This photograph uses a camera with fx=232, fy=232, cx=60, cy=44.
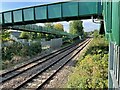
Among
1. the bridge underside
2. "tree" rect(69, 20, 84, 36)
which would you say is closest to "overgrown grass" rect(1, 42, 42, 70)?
the bridge underside

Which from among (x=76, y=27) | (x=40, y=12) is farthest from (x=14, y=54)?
(x=76, y=27)

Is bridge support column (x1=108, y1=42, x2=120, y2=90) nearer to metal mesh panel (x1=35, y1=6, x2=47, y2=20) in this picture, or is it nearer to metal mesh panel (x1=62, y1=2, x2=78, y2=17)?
metal mesh panel (x1=62, y1=2, x2=78, y2=17)

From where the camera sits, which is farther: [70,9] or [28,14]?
[28,14]

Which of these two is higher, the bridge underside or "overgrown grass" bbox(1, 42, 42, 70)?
the bridge underside

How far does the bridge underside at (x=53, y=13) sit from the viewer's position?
52.9ft

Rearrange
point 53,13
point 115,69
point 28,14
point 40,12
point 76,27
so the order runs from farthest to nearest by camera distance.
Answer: point 76,27, point 28,14, point 40,12, point 53,13, point 115,69

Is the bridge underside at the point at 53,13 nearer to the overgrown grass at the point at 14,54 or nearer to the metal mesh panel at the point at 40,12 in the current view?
the metal mesh panel at the point at 40,12

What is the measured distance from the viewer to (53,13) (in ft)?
60.8

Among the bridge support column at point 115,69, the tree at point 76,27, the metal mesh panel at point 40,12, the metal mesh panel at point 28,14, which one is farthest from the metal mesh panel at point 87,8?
the tree at point 76,27

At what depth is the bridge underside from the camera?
52.9 feet

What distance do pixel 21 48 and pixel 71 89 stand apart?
19.3 metres

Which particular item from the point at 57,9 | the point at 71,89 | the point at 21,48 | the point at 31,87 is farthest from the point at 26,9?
the point at 71,89

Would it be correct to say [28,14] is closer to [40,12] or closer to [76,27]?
[40,12]

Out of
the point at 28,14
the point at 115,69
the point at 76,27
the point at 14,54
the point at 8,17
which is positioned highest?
the point at 76,27
